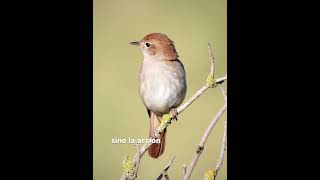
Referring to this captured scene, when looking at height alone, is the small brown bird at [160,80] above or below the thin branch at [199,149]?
above

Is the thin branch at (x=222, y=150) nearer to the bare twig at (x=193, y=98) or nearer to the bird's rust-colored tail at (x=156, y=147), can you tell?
the bare twig at (x=193, y=98)

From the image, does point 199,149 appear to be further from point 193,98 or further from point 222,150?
point 193,98

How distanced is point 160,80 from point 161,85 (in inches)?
1.8

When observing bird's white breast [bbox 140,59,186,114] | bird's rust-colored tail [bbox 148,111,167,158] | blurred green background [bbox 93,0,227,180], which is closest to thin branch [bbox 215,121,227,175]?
blurred green background [bbox 93,0,227,180]

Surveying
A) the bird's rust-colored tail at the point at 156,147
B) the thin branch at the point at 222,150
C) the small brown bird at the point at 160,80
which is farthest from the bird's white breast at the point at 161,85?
the thin branch at the point at 222,150

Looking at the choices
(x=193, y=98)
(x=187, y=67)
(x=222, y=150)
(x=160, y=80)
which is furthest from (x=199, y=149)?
(x=160, y=80)

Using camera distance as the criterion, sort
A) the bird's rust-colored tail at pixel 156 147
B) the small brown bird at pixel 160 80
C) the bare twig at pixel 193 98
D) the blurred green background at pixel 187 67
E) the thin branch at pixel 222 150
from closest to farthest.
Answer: the thin branch at pixel 222 150 → the bare twig at pixel 193 98 → the blurred green background at pixel 187 67 → the bird's rust-colored tail at pixel 156 147 → the small brown bird at pixel 160 80

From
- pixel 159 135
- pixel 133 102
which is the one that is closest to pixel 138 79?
pixel 133 102

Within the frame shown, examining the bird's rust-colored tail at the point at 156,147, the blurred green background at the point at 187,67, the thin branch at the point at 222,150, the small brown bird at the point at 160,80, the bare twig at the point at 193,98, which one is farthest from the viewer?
the small brown bird at the point at 160,80

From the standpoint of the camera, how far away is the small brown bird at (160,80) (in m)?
4.57

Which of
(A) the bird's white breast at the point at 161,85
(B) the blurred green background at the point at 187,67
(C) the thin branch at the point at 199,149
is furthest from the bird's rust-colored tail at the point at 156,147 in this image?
(C) the thin branch at the point at 199,149

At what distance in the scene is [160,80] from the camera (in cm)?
465

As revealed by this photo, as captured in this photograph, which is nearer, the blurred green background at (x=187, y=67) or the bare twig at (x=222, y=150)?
the bare twig at (x=222, y=150)

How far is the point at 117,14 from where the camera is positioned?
4234mm
